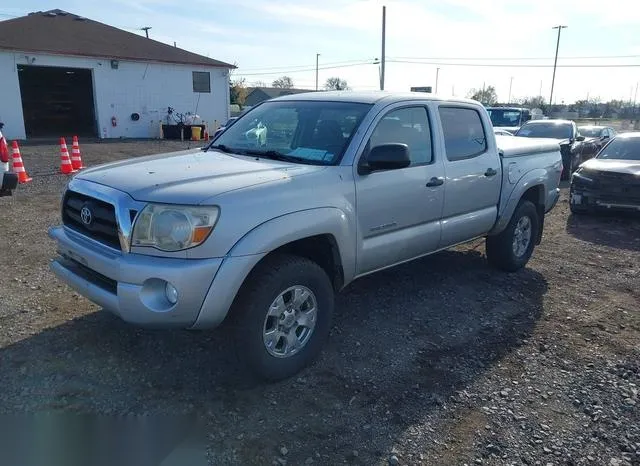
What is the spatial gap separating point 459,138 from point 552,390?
96.3 inches

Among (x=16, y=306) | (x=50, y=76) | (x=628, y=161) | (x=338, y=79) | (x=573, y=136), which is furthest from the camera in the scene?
(x=338, y=79)

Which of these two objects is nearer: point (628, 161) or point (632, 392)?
point (632, 392)

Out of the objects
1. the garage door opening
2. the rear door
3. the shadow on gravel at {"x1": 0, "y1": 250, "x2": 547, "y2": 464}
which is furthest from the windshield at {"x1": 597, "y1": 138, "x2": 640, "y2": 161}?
the garage door opening

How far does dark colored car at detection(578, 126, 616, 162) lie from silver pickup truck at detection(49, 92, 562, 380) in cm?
1218

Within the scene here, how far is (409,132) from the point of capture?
4465 millimetres

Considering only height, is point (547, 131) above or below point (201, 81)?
below

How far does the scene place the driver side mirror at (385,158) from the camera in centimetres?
376

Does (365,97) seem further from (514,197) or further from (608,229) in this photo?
(608,229)

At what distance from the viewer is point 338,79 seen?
8169 centimetres

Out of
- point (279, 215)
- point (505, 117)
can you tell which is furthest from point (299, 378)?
point (505, 117)

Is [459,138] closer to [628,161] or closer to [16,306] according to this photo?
[16,306]

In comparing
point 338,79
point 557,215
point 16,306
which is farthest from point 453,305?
point 338,79

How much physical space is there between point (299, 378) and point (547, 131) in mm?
13423

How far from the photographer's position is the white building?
22.1 metres
